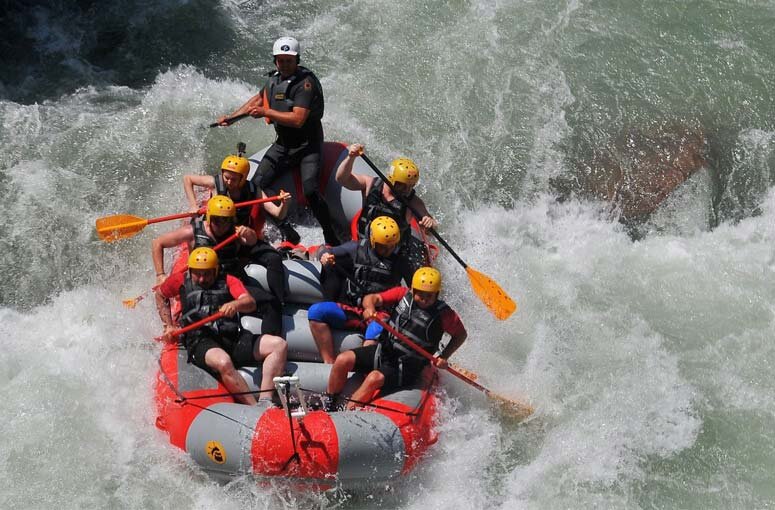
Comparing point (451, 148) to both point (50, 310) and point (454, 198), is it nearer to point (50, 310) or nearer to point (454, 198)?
point (454, 198)

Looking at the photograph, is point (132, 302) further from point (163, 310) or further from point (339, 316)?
point (339, 316)

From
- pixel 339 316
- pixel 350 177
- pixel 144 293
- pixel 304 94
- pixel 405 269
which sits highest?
pixel 304 94

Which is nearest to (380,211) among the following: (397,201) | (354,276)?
(397,201)

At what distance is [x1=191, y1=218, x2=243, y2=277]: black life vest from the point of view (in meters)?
6.93

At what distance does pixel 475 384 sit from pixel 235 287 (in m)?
1.95

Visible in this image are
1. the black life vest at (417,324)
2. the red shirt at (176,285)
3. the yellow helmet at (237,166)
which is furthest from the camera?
the yellow helmet at (237,166)

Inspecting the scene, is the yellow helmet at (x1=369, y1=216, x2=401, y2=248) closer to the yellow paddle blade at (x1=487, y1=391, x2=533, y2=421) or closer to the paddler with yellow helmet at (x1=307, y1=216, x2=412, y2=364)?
the paddler with yellow helmet at (x1=307, y1=216, x2=412, y2=364)

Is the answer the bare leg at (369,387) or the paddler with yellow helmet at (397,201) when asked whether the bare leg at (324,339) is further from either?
the paddler with yellow helmet at (397,201)

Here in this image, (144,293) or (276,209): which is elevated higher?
(276,209)

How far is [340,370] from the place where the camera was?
6.53 meters

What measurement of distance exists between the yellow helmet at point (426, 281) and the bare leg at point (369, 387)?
0.69 metres

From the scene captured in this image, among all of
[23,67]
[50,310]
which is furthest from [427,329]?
[23,67]

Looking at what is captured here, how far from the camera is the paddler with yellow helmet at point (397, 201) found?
7.39 m

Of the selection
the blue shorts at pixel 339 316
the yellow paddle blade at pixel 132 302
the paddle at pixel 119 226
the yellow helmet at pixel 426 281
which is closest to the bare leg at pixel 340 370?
the blue shorts at pixel 339 316
